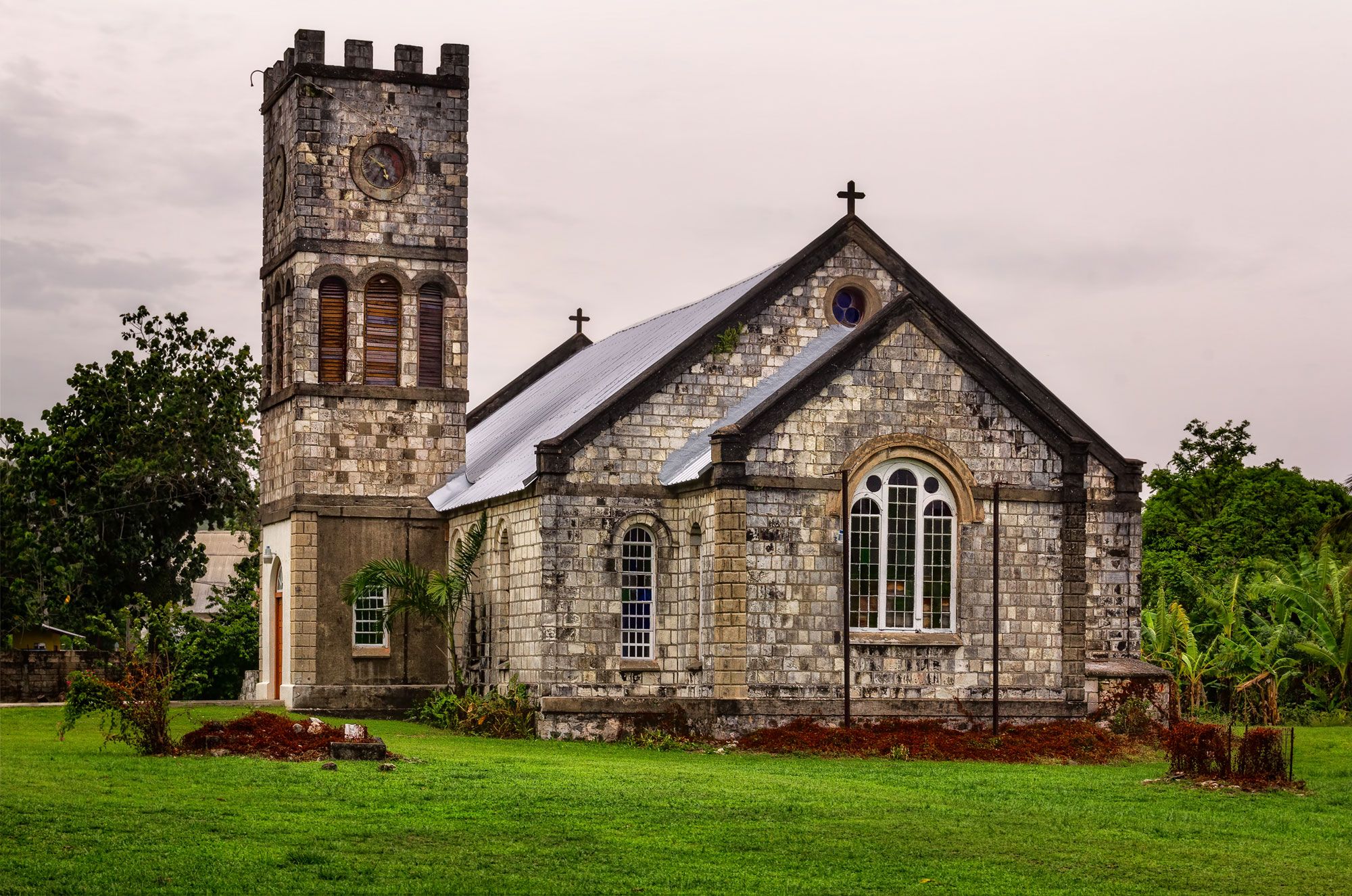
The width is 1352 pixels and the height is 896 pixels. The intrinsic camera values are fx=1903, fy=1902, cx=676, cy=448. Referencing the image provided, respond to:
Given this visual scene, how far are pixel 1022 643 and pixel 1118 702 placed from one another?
2952 mm

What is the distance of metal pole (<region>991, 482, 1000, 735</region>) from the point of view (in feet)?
104

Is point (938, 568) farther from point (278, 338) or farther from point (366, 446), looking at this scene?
point (278, 338)

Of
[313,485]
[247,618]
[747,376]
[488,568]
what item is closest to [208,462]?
[247,618]

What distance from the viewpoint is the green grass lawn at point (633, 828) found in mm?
16984

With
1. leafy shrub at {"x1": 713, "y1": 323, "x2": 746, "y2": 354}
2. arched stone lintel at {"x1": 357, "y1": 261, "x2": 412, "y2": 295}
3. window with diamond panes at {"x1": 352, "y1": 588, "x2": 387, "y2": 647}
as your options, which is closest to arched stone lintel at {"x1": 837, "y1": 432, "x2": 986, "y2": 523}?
leafy shrub at {"x1": 713, "y1": 323, "x2": 746, "y2": 354}

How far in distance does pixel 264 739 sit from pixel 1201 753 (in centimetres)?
1284

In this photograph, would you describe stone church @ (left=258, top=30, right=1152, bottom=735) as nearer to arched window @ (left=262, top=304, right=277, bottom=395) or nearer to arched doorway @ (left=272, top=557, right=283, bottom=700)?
arched doorway @ (left=272, top=557, right=283, bottom=700)

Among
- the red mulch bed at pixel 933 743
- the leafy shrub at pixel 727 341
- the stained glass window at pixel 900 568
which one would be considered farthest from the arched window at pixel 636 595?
the stained glass window at pixel 900 568

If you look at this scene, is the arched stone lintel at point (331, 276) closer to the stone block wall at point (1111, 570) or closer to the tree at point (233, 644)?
the tree at point (233, 644)

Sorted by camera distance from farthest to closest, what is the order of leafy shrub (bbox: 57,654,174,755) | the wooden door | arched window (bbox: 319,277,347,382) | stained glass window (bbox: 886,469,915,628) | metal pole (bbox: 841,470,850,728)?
the wooden door < arched window (bbox: 319,277,347,382) < stained glass window (bbox: 886,469,915,628) < metal pole (bbox: 841,470,850,728) < leafy shrub (bbox: 57,654,174,755)

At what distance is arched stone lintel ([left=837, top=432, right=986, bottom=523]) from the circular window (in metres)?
4.14

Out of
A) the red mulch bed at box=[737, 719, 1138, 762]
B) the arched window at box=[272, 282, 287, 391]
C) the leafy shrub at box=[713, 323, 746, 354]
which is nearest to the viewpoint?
the red mulch bed at box=[737, 719, 1138, 762]

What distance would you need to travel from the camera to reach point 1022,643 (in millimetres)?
32406

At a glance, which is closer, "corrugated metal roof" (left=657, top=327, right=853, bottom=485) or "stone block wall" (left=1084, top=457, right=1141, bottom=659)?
"corrugated metal roof" (left=657, top=327, right=853, bottom=485)
